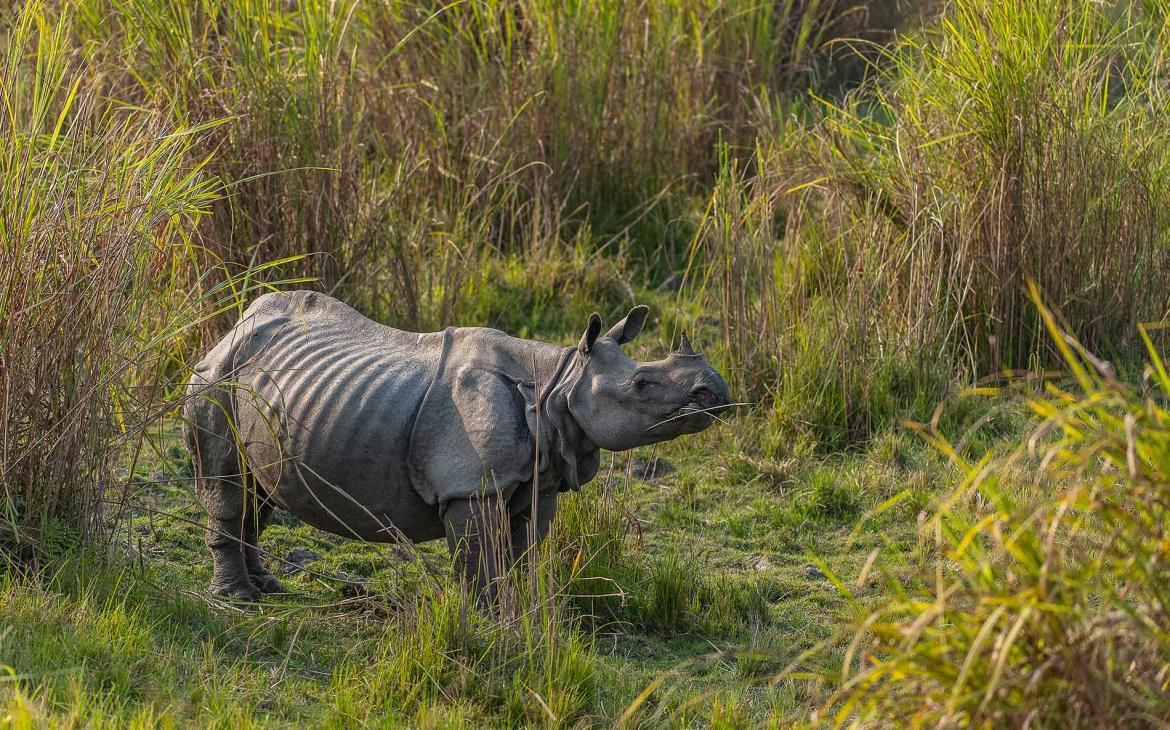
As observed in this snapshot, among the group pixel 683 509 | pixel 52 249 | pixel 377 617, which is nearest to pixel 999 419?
pixel 683 509

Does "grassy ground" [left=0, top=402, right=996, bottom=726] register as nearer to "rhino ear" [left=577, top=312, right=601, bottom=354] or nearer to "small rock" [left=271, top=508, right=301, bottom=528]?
"small rock" [left=271, top=508, right=301, bottom=528]

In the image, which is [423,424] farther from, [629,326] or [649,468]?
[649,468]

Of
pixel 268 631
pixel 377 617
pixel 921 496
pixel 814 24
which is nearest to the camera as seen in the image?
pixel 268 631

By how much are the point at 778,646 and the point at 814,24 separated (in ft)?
20.1

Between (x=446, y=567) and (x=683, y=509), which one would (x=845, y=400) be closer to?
(x=683, y=509)

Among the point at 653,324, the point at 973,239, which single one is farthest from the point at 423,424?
the point at 653,324

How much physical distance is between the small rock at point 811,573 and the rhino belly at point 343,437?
1483 millimetres

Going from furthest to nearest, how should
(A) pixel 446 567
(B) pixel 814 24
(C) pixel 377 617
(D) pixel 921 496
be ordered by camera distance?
(B) pixel 814 24 < (D) pixel 921 496 < (A) pixel 446 567 < (C) pixel 377 617

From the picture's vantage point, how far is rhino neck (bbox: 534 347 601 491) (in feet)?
14.8

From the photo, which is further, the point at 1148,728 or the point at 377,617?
the point at 377,617

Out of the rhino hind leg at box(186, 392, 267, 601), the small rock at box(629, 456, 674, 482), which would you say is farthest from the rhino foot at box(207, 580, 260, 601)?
the small rock at box(629, 456, 674, 482)

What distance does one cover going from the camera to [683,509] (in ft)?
19.9

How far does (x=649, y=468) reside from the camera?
21.1 ft

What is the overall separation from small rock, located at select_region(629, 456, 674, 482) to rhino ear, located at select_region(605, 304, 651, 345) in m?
1.61
